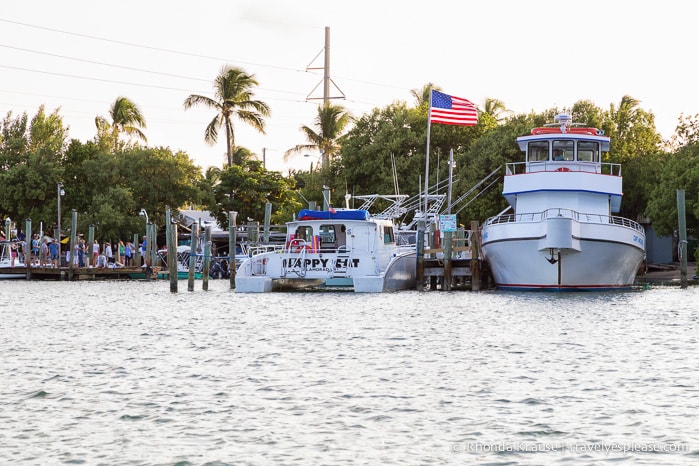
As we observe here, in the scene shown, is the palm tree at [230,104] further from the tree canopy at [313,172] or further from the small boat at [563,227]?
the small boat at [563,227]

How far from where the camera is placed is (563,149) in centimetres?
3944

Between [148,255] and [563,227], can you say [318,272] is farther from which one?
[148,255]

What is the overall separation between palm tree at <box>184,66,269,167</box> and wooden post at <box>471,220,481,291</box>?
3710 cm

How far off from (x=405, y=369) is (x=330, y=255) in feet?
63.6

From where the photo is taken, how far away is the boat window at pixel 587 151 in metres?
39.4

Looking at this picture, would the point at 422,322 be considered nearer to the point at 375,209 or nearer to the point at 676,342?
the point at 676,342

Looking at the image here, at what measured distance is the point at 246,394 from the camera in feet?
47.9

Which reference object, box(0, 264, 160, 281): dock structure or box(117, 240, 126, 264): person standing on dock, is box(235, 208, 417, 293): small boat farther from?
box(117, 240, 126, 264): person standing on dock

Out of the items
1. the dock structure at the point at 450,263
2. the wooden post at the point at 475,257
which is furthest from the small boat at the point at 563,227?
the dock structure at the point at 450,263

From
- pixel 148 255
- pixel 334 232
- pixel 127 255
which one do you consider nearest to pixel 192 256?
pixel 334 232

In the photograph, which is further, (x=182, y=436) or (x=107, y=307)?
(x=107, y=307)

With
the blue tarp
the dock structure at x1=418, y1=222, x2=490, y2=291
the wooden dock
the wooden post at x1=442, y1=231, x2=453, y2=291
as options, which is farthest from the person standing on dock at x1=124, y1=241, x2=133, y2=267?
the wooden post at x1=442, y1=231, x2=453, y2=291

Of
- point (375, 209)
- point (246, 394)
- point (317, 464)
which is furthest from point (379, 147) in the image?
point (317, 464)

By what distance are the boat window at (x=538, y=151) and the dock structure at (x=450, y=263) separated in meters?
3.86
